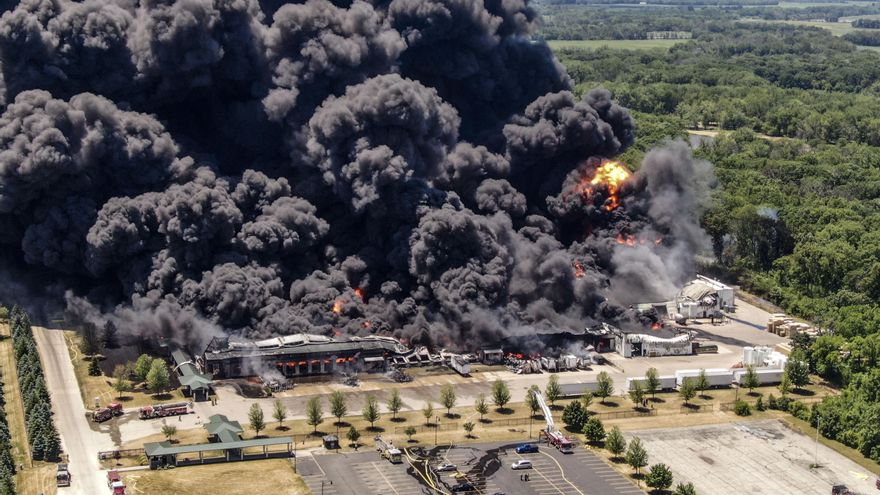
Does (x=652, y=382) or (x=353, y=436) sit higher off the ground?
(x=353, y=436)

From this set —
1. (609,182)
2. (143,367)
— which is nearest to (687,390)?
(609,182)

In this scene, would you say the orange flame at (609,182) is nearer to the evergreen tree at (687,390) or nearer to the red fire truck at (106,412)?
the evergreen tree at (687,390)

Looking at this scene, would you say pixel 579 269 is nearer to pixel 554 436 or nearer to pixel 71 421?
pixel 554 436

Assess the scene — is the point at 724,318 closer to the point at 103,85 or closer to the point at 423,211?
the point at 423,211

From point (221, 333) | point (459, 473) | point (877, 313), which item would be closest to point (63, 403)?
point (221, 333)

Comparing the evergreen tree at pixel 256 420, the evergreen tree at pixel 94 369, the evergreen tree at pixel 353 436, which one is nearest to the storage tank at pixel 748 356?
the evergreen tree at pixel 353 436

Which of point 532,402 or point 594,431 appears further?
point 532,402
